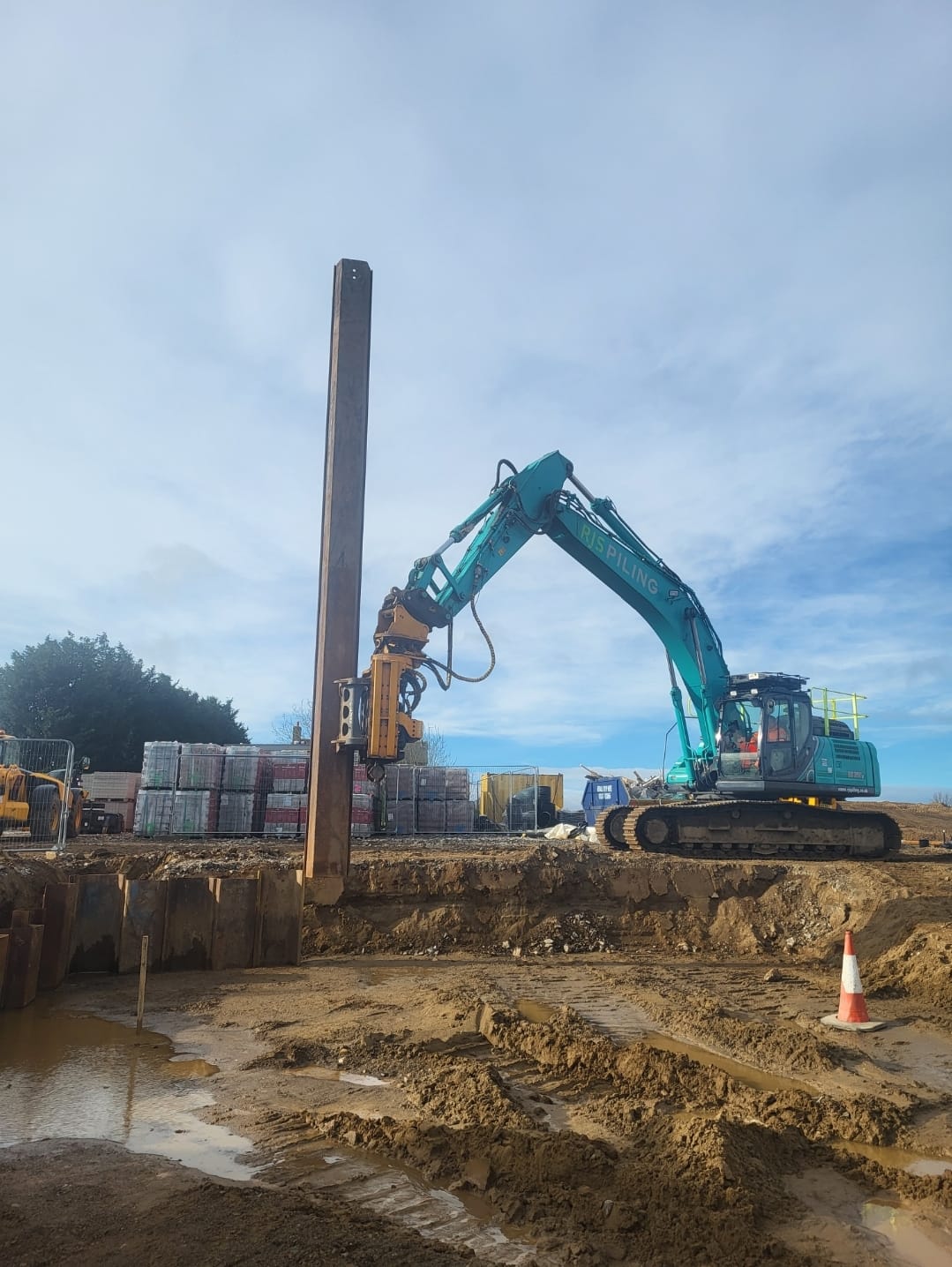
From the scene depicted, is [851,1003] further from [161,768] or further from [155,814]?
[161,768]

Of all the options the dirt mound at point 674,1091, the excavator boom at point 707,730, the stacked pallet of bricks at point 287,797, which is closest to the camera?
the dirt mound at point 674,1091

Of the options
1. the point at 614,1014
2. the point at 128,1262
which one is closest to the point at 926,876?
the point at 614,1014

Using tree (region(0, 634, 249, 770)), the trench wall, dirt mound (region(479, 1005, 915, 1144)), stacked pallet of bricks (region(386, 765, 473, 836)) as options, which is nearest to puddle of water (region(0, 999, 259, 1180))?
the trench wall

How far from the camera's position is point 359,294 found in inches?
393

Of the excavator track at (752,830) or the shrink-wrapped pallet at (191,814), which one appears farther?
the shrink-wrapped pallet at (191,814)

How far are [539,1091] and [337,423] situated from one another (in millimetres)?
7037

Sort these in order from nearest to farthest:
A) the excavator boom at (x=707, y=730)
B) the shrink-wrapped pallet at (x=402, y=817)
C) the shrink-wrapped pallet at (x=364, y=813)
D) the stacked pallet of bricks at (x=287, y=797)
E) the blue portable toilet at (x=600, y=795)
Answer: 1. the excavator boom at (x=707, y=730)
2. the stacked pallet of bricks at (x=287, y=797)
3. the shrink-wrapped pallet at (x=364, y=813)
4. the shrink-wrapped pallet at (x=402, y=817)
5. the blue portable toilet at (x=600, y=795)

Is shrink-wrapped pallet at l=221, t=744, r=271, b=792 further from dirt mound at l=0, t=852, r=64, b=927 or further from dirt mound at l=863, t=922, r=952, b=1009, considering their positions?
dirt mound at l=863, t=922, r=952, b=1009

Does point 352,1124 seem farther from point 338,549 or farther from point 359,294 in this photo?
point 359,294

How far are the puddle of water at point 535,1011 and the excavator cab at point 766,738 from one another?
7732 mm

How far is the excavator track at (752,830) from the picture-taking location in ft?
46.8

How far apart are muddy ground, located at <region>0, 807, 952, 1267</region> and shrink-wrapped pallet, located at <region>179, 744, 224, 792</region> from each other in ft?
34.2

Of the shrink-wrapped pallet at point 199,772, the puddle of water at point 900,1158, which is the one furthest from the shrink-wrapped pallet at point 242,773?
the puddle of water at point 900,1158

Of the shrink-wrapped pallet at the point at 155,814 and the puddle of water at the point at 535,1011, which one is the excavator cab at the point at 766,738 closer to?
the puddle of water at the point at 535,1011
